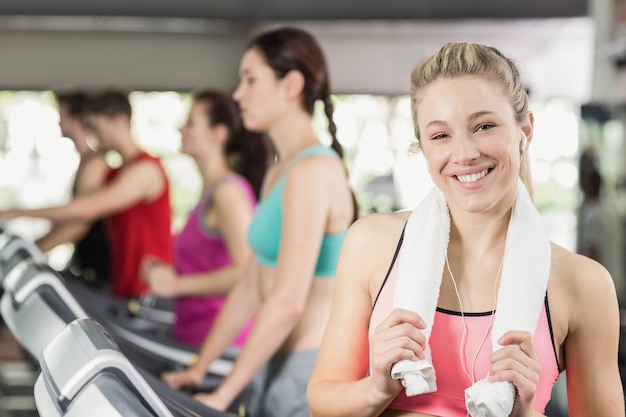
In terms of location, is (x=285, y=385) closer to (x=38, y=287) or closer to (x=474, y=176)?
(x=38, y=287)

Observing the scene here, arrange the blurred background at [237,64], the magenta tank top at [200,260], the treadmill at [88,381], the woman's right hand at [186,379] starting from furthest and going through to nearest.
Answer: the blurred background at [237,64] → the magenta tank top at [200,260] → the woman's right hand at [186,379] → the treadmill at [88,381]

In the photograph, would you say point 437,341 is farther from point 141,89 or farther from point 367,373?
point 141,89

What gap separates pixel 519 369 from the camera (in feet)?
3.85

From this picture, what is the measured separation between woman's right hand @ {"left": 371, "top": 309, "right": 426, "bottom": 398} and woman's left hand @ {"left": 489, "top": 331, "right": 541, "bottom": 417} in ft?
0.29

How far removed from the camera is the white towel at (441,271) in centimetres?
127

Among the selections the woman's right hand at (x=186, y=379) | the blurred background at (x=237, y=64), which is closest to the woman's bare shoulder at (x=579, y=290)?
the woman's right hand at (x=186, y=379)

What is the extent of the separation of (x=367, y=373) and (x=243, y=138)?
2.11m

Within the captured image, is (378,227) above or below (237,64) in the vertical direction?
below

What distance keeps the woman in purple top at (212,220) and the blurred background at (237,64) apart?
5.57 meters

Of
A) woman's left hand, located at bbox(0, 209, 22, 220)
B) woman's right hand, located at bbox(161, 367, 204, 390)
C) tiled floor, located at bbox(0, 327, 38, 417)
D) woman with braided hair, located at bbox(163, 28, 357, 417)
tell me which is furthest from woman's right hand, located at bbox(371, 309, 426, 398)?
tiled floor, located at bbox(0, 327, 38, 417)

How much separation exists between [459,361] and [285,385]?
842 millimetres

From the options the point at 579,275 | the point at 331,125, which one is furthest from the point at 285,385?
the point at 579,275

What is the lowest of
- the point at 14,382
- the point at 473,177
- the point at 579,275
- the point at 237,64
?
the point at 14,382

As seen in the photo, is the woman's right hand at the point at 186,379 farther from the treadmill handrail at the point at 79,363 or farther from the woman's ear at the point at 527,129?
the treadmill handrail at the point at 79,363
